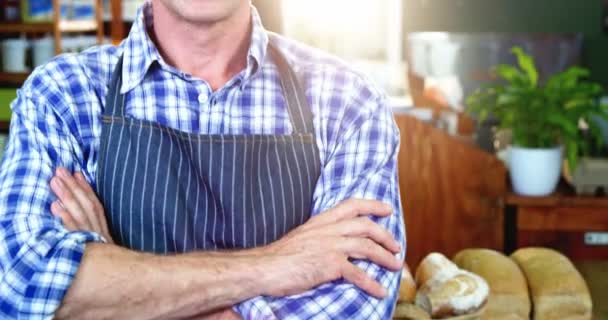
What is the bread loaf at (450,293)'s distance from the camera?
1.71 m

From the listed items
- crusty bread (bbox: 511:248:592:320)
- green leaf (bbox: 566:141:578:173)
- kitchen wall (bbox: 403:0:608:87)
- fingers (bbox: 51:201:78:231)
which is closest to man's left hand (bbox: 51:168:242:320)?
fingers (bbox: 51:201:78:231)

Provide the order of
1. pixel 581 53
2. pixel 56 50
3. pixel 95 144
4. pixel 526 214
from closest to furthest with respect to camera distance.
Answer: pixel 95 144
pixel 526 214
pixel 56 50
pixel 581 53

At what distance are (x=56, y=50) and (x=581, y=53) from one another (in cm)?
412

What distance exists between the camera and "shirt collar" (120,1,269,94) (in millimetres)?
1488

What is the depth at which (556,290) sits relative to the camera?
195 cm

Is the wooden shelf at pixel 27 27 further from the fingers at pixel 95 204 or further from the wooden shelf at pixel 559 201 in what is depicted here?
the fingers at pixel 95 204

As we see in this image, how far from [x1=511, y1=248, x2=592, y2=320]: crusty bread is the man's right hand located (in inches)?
24.7

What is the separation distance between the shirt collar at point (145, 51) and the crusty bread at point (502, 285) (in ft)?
2.53

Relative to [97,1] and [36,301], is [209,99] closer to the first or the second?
[36,301]

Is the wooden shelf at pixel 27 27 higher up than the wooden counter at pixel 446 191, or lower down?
Result: higher up

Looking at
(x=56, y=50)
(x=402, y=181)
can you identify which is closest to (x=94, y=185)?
(x=402, y=181)

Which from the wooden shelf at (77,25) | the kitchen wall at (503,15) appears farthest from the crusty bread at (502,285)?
the kitchen wall at (503,15)

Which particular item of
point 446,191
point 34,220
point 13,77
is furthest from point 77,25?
point 34,220

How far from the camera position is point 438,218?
3064 millimetres
